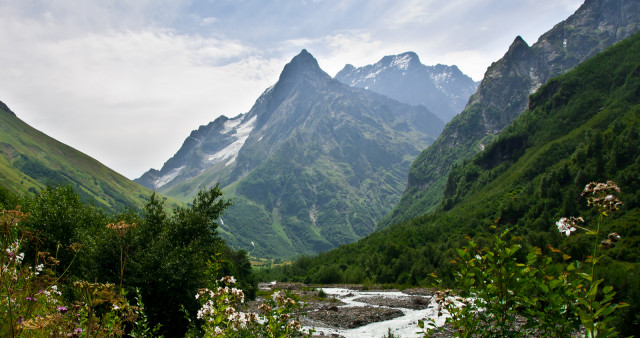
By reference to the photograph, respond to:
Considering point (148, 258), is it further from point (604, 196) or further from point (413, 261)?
point (413, 261)

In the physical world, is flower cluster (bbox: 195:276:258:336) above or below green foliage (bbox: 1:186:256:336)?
above

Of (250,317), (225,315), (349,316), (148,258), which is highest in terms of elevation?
(225,315)

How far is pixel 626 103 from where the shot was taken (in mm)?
143875

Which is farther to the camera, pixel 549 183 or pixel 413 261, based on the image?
pixel 549 183

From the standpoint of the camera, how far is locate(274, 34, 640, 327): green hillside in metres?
88.5

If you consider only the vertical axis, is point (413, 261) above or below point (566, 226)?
below

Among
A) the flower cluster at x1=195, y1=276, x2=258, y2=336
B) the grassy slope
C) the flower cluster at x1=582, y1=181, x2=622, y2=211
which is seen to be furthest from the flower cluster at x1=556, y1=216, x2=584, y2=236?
the grassy slope

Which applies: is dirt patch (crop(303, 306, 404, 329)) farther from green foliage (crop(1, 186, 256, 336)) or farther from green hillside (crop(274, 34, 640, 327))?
green hillside (crop(274, 34, 640, 327))

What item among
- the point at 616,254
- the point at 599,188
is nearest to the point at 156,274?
the point at 599,188

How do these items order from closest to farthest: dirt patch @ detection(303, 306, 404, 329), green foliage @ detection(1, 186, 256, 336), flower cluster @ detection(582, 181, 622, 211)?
1. flower cluster @ detection(582, 181, 622, 211)
2. green foliage @ detection(1, 186, 256, 336)
3. dirt patch @ detection(303, 306, 404, 329)

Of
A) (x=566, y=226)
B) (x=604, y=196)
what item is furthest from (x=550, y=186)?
(x=604, y=196)

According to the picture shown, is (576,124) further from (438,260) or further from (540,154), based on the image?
(438,260)

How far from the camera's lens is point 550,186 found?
116188 millimetres

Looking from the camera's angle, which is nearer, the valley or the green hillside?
the valley
